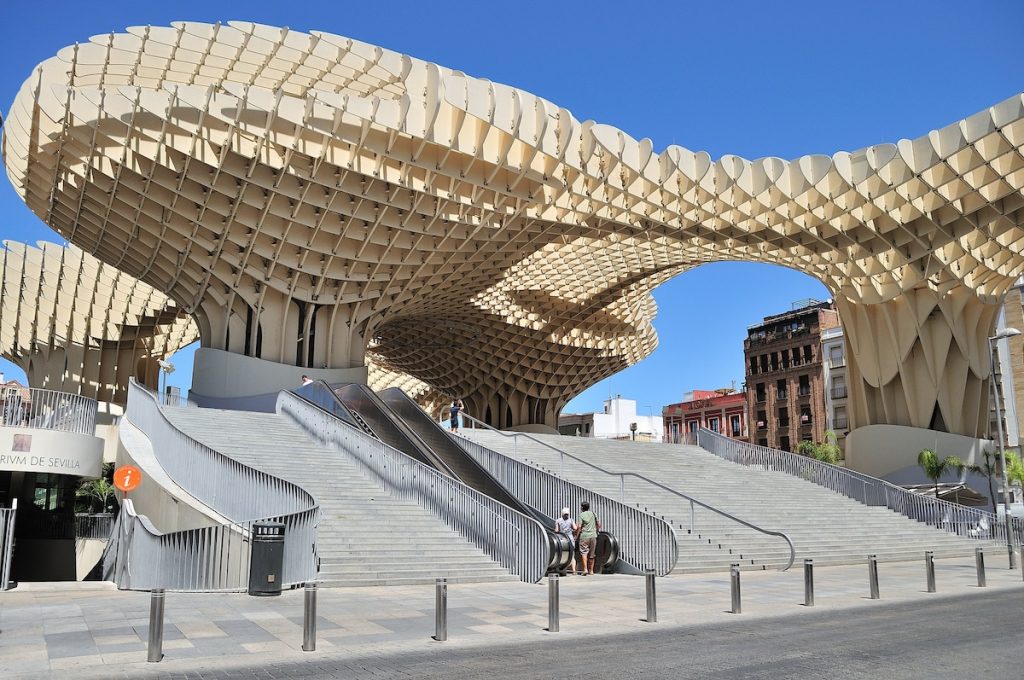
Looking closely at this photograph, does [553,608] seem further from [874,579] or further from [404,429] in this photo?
[404,429]

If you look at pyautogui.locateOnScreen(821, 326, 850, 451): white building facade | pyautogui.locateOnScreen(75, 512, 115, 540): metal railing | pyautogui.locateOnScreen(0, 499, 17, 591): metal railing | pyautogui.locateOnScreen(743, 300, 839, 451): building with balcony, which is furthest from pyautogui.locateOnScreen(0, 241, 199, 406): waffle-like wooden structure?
pyautogui.locateOnScreen(821, 326, 850, 451): white building facade

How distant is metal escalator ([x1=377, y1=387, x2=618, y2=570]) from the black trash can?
4872 mm

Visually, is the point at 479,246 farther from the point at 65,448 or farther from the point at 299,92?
the point at 65,448

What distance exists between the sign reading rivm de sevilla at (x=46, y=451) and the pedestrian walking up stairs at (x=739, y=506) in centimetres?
1095

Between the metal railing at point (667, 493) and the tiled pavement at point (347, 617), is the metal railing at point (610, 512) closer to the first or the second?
the tiled pavement at point (347, 617)

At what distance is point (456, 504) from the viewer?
54.2 ft

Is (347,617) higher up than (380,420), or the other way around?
(380,420)

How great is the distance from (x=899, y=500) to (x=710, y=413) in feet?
229

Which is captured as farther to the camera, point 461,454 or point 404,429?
point 404,429

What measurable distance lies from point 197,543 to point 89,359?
5035 cm

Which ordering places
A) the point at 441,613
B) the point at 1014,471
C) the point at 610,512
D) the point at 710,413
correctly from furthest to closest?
the point at 710,413, the point at 1014,471, the point at 610,512, the point at 441,613

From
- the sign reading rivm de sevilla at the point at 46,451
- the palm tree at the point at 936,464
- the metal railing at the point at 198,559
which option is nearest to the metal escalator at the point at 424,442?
the metal railing at the point at 198,559

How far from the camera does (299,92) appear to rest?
32906mm

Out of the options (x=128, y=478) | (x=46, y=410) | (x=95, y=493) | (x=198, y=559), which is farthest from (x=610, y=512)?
(x=95, y=493)
